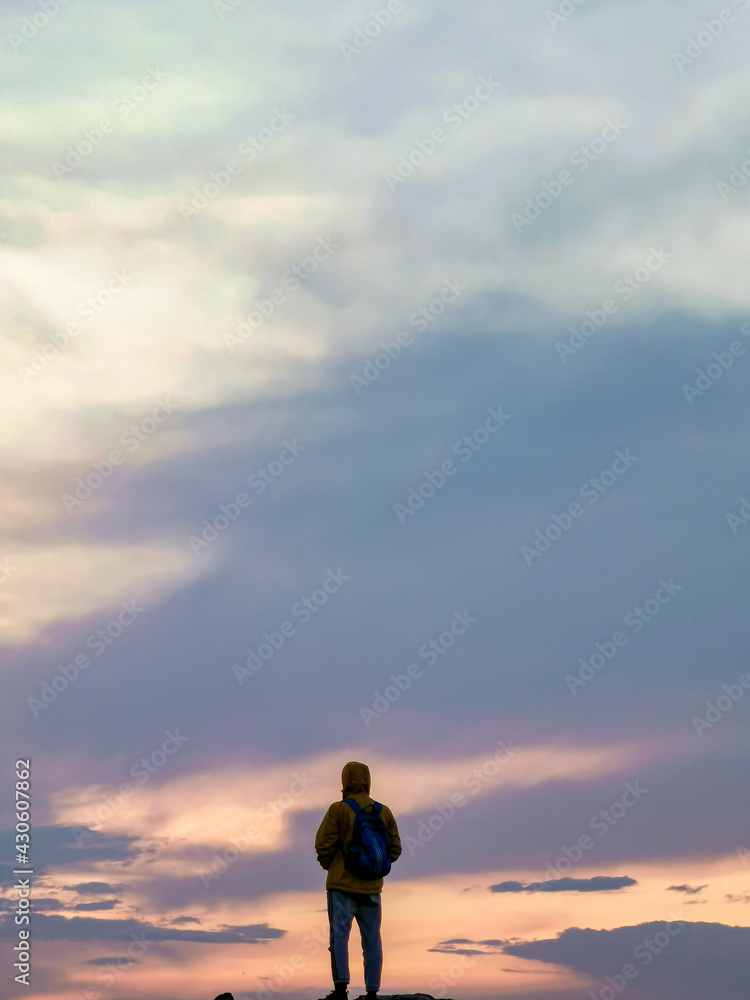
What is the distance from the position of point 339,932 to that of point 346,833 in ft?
4.59

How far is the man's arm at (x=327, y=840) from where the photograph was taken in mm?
15766

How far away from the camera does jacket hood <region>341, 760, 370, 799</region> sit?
1614cm

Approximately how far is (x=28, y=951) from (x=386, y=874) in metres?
9.67

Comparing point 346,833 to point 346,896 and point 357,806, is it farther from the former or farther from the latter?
point 346,896

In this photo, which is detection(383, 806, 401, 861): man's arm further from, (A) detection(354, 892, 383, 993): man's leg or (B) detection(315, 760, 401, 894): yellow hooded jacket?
(A) detection(354, 892, 383, 993): man's leg

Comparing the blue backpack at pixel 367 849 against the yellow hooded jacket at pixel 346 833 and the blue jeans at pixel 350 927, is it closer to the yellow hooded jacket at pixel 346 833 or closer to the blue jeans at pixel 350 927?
the yellow hooded jacket at pixel 346 833

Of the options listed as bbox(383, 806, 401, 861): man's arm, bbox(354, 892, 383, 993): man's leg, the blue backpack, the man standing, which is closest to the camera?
the blue backpack

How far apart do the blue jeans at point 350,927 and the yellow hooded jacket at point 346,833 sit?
147 mm

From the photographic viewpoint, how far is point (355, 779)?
1612cm

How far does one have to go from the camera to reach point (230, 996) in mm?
18281

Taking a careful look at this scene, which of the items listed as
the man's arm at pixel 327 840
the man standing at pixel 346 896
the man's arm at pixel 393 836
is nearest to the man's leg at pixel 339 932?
the man standing at pixel 346 896

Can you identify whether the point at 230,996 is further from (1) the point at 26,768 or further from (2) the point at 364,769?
(1) the point at 26,768

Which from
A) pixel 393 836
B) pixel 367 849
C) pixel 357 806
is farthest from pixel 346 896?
pixel 357 806

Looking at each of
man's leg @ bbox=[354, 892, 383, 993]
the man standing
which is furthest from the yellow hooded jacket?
man's leg @ bbox=[354, 892, 383, 993]
